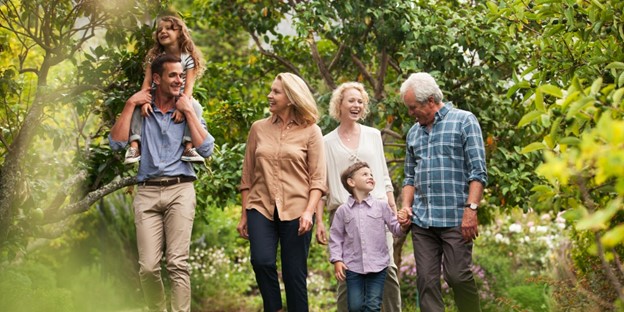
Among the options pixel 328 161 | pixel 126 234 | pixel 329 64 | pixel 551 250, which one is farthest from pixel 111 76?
pixel 551 250

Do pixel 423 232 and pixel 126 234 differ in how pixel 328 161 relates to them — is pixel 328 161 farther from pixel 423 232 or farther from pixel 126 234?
pixel 126 234

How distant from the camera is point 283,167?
4.85 metres

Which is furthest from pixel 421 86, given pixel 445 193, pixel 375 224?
pixel 375 224

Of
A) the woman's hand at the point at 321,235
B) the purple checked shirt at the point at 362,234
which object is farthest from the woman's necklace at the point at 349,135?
the woman's hand at the point at 321,235

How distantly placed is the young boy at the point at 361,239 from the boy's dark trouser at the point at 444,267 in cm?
19

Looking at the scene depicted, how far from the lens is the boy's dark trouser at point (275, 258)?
4.71 metres

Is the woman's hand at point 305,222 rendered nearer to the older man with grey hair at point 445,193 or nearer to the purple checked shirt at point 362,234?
the purple checked shirt at point 362,234

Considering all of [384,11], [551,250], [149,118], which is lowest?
[551,250]

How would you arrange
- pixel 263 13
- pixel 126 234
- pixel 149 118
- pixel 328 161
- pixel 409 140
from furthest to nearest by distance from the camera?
pixel 126 234
pixel 263 13
pixel 328 161
pixel 409 140
pixel 149 118

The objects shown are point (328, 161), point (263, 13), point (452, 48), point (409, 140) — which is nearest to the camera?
point (409, 140)

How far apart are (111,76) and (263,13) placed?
7.56 ft

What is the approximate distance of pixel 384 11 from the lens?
6.78m

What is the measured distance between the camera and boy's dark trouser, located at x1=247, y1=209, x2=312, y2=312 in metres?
4.71

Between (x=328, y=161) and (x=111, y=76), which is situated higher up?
(x=111, y=76)
